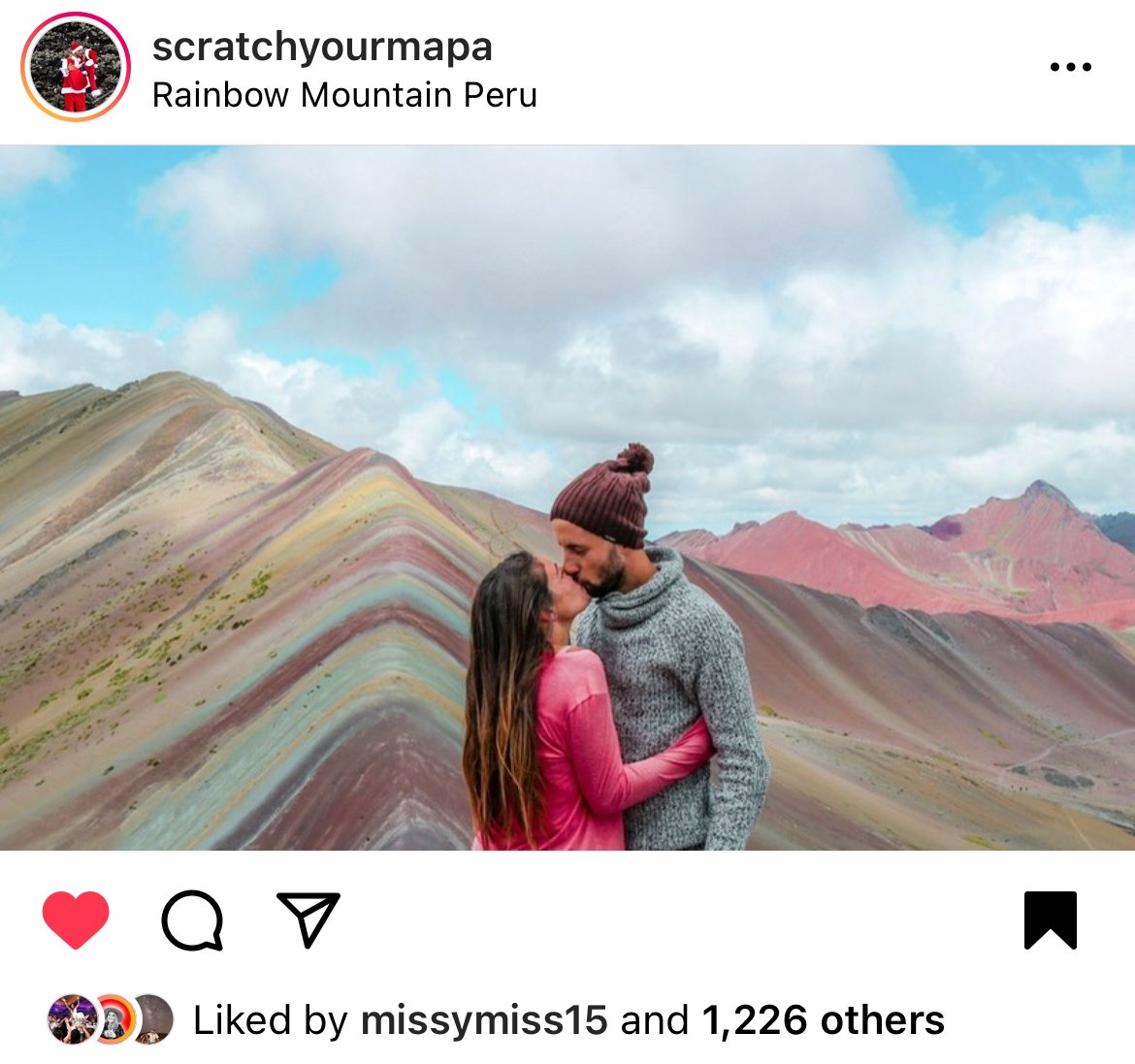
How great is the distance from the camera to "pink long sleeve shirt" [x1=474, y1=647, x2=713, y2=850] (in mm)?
3738

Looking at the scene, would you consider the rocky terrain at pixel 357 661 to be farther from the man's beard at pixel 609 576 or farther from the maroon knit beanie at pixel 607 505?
the maroon knit beanie at pixel 607 505

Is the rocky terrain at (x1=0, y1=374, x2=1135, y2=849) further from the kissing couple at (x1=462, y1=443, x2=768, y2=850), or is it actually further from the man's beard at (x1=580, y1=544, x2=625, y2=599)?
the man's beard at (x1=580, y1=544, x2=625, y2=599)

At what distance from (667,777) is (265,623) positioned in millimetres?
10924

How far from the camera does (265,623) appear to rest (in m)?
14.1

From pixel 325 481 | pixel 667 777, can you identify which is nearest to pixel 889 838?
pixel 325 481

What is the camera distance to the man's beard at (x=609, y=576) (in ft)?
13.1

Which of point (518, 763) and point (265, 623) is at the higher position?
point (265, 623)

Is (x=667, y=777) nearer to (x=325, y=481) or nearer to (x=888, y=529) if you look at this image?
(x=325, y=481)
